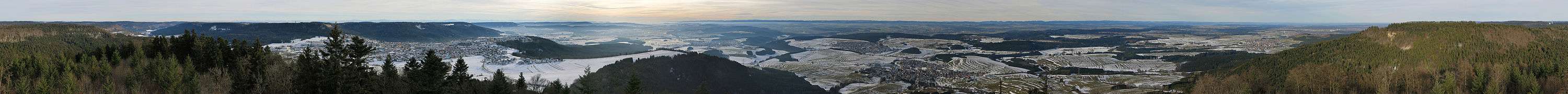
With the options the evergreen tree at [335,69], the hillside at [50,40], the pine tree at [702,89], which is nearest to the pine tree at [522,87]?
the evergreen tree at [335,69]

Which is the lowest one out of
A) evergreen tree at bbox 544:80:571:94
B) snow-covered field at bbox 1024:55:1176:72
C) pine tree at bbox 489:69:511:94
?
snow-covered field at bbox 1024:55:1176:72

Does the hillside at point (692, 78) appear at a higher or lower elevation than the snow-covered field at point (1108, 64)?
higher

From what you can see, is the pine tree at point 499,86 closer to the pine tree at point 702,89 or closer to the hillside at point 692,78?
the hillside at point 692,78

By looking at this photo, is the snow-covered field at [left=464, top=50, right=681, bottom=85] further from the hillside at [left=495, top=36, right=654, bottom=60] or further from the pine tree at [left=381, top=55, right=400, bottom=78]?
the pine tree at [left=381, top=55, right=400, bottom=78]

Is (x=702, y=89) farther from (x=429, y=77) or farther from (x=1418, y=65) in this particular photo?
(x=1418, y=65)

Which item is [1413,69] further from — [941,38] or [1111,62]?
[941,38]

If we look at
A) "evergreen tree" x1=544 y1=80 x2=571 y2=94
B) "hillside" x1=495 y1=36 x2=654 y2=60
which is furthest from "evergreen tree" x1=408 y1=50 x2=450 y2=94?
"hillside" x1=495 y1=36 x2=654 y2=60

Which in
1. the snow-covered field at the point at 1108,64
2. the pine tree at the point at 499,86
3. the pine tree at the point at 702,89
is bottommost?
the snow-covered field at the point at 1108,64
